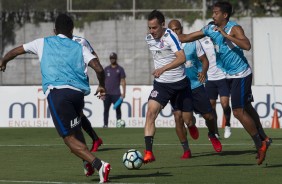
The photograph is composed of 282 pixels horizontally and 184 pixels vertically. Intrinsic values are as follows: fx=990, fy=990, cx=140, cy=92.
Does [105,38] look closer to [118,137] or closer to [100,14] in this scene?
[100,14]

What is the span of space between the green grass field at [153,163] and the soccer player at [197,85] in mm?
346

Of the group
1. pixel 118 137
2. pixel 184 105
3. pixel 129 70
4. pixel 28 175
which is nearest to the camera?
pixel 28 175

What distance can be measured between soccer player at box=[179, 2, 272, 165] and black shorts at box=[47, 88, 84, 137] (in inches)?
124

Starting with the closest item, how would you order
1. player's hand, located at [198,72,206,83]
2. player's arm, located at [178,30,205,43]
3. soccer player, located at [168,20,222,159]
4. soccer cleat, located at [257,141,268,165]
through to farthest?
1. soccer cleat, located at [257,141,268,165]
2. player's arm, located at [178,30,205,43]
3. soccer player, located at [168,20,222,159]
4. player's hand, located at [198,72,206,83]

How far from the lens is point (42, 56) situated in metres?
12.7

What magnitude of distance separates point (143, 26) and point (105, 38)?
1455mm

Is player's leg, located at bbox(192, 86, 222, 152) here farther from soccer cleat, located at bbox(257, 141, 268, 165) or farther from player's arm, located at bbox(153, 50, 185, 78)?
soccer cleat, located at bbox(257, 141, 268, 165)

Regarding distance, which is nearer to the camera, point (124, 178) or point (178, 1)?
point (124, 178)

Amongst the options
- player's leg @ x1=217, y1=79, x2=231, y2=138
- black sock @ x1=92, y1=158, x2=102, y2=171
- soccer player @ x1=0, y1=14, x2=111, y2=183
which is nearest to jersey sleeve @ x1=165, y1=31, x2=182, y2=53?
soccer player @ x1=0, y1=14, x2=111, y2=183

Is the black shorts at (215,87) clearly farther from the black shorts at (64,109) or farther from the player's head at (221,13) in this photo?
the black shorts at (64,109)

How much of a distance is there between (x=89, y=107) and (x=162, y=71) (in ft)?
50.7

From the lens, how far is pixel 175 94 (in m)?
15.5

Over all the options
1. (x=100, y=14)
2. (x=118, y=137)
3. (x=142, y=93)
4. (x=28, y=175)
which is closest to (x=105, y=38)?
(x=100, y=14)

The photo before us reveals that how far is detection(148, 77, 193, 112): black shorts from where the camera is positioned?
49.7ft
